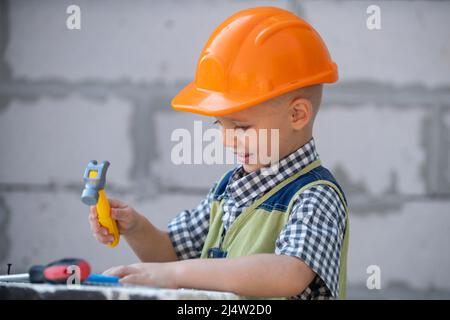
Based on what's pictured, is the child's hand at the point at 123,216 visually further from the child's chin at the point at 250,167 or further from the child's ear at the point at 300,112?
the child's ear at the point at 300,112

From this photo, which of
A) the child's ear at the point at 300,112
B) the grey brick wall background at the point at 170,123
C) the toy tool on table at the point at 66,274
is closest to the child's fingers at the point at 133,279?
the toy tool on table at the point at 66,274

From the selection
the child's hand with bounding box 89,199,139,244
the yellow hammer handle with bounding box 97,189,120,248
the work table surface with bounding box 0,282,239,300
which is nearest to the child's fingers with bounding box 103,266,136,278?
the work table surface with bounding box 0,282,239,300

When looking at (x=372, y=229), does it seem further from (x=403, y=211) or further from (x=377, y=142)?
(x=377, y=142)

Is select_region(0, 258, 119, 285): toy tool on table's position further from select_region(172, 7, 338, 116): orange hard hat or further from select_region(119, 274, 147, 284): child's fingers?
select_region(172, 7, 338, 116): orange hard hat

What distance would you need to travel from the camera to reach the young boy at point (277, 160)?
4.23ft

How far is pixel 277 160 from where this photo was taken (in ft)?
4.85

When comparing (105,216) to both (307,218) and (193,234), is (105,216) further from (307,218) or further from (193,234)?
(307,218)

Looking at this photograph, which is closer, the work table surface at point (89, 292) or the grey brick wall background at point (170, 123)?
the work table surface at point (89, 292)

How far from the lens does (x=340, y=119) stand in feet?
7.68

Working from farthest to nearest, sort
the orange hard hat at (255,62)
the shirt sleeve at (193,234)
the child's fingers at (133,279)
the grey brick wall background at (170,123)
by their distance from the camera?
the grey brick wall background at (170,123)
the shirt sleeve at (193,234)
the orange hard hat at (255,62)
the child's fingers at (133,279)

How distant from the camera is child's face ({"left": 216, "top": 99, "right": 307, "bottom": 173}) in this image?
1.44 m

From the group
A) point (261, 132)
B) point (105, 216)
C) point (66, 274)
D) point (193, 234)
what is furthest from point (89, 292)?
point (193, 234)

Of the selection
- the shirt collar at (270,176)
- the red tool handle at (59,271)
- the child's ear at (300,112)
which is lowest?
the red tool handle at (59,271)

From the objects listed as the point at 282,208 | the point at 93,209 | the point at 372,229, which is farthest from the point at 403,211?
the point at 93,209
